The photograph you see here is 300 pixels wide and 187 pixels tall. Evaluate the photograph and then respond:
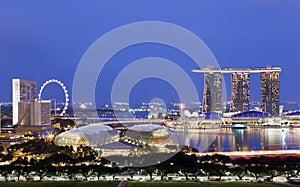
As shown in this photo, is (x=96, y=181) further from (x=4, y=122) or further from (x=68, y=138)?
(x=4, y=122)

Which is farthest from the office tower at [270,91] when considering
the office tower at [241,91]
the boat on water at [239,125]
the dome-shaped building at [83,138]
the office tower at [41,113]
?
the dome-shaped building at [83,138]

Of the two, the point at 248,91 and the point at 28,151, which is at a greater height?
the point at 248,91

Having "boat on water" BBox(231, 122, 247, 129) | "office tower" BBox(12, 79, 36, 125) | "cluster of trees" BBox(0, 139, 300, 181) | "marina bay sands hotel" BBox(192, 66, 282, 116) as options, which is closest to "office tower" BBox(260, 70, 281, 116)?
"marina bay sands hotel" BBox(192, 66, 282, 116)

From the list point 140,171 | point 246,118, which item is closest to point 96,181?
point 140,171

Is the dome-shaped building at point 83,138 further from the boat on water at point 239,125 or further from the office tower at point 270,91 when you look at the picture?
the office tower at point 270,91

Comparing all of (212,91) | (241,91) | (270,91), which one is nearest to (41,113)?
(212,91)

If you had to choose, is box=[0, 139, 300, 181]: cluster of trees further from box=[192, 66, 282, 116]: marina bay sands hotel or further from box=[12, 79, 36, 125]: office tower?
box=[192, 66, 282, 116]: marina bay sands hotel
